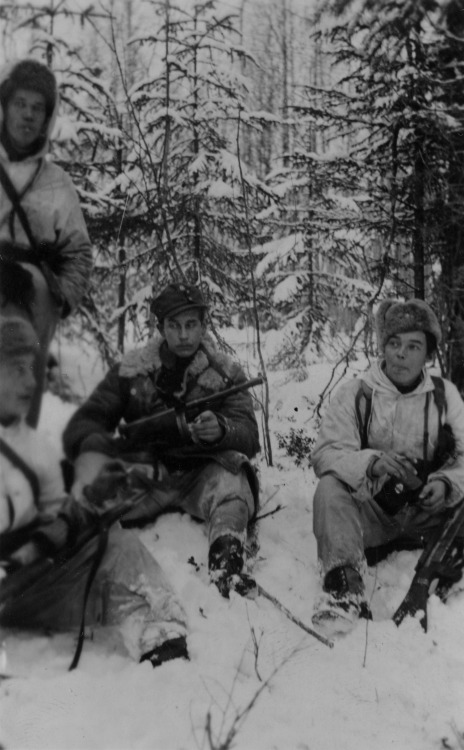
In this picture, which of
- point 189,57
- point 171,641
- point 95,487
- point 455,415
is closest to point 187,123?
point 189,57

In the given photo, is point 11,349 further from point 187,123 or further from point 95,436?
point 187,123

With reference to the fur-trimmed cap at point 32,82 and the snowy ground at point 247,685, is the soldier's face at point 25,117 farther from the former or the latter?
the snowy ground at point 247,685

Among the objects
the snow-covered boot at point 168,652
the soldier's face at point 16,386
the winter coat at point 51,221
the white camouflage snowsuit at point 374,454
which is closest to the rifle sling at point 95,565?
the snow-covered boot at point 168,652

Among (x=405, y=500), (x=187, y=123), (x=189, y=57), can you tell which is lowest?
(x=405, y=500)

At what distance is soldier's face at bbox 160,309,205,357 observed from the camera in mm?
3736

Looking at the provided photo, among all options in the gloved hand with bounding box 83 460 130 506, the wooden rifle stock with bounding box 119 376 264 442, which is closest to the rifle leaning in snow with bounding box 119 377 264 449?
the wooden rifle stock with bounding box 119 376 264 442

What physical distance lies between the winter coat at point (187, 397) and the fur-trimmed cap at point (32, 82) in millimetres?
1459

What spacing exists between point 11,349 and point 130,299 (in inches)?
108

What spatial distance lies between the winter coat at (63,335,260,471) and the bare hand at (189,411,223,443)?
0.05 metres

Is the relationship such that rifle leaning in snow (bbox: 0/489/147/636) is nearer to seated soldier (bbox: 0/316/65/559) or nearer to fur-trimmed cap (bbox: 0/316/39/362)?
seated soldier (bbox: 0/316/65/559)

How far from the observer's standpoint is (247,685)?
244 cm

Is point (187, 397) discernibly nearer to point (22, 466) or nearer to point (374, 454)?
point (374, 454)

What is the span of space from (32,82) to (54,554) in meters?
1.89

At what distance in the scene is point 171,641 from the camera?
8.29 feet
